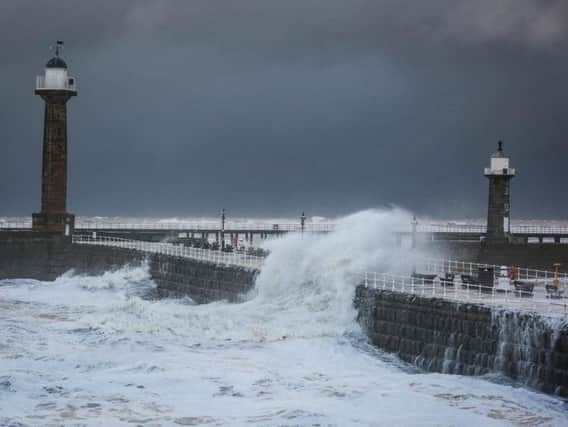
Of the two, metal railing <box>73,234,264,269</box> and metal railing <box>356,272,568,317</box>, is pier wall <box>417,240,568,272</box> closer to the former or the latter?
metal railing <box>73,234,264,269</box>

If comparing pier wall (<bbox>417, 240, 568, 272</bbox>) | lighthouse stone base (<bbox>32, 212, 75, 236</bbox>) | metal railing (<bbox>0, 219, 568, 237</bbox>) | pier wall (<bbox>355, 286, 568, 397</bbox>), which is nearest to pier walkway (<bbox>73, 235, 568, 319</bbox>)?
pier wall (<bbox>355, 286, 568, 397</bbox>)

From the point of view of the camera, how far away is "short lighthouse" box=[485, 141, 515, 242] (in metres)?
45.2

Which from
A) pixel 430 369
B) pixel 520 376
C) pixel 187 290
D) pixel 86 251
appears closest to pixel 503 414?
pixel 520 376

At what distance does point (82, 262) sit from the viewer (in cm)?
4497

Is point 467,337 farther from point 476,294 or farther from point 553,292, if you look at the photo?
point 553,292

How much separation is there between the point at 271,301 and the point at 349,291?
378 centimetres

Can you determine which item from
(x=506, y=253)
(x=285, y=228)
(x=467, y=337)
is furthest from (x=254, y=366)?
(x=285, y=228)

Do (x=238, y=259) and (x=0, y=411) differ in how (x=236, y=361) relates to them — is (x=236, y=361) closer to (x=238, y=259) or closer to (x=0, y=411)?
(x=0, y=411)

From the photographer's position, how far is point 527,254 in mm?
43750

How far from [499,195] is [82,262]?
17.1m

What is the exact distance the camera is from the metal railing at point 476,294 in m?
21.7

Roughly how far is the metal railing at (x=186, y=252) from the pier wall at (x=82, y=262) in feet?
1.28

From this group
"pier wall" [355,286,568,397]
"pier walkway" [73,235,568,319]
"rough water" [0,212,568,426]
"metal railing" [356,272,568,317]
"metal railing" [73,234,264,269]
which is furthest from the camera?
"metal railing" [73,234,264,269]

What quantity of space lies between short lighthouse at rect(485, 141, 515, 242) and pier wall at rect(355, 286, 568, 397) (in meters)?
20.4
